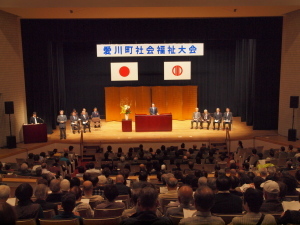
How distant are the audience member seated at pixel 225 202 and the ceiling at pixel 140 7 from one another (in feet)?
31.4

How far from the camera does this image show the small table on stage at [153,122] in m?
16.0

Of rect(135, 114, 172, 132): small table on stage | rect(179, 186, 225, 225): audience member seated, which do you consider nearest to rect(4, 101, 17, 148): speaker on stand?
rect(135, 114, 172, 132): small table on stage

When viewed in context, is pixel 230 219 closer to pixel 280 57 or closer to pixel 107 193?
pixel 107 193

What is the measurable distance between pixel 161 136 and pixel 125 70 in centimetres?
517

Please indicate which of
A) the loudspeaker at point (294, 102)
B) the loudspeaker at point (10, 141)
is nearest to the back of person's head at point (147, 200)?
the loudspeaker at point (10, 141)

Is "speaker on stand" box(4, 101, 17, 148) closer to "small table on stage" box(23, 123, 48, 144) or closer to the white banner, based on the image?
"small table on stage" box(23, 123, 48, 144)

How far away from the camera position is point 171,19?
14.8 m

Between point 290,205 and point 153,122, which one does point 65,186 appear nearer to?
point 290,205

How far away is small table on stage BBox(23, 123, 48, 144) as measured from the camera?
13836 millimetres

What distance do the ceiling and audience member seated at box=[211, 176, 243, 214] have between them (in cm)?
958

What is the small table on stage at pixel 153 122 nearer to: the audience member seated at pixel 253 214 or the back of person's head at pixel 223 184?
the back of person's head at pixel 223 184

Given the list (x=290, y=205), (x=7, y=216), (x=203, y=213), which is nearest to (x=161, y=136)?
(x=290, y=205)

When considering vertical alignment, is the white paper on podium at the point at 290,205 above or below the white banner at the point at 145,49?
below

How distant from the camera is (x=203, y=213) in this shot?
3.15 meters
